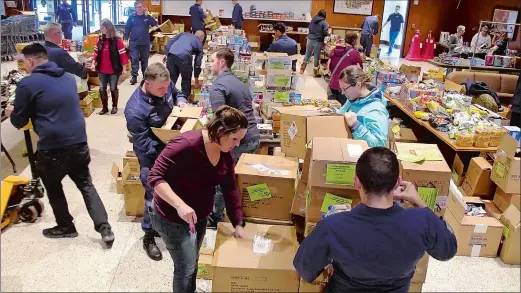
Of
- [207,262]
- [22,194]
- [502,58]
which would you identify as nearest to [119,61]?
[207,262]

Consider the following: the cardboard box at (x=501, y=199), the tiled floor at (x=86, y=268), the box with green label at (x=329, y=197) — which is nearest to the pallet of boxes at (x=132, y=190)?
the tiled floor at (x=86, y=268)

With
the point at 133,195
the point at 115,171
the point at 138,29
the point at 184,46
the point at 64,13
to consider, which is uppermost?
the point at 64,13

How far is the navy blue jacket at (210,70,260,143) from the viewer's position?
12.2 feet

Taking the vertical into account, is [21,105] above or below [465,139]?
above

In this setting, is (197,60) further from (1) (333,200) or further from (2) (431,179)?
(1) (333,200)

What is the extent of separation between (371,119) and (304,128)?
0.44 metres

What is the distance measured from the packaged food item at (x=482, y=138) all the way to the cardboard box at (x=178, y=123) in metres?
2.65

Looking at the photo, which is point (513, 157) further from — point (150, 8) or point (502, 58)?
point (150, 8)

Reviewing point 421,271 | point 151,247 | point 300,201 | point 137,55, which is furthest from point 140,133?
point 137,55

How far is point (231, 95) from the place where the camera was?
12.3 ft

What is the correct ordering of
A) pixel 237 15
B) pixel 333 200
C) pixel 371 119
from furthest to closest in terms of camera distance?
pixel 237 15 → pixel 371 119 → pixel 333 200

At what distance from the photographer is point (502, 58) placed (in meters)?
9.70

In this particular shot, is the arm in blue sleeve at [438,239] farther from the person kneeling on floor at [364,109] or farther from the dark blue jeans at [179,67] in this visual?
the dark blue jeans at [179,67]

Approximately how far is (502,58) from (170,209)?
919cm
